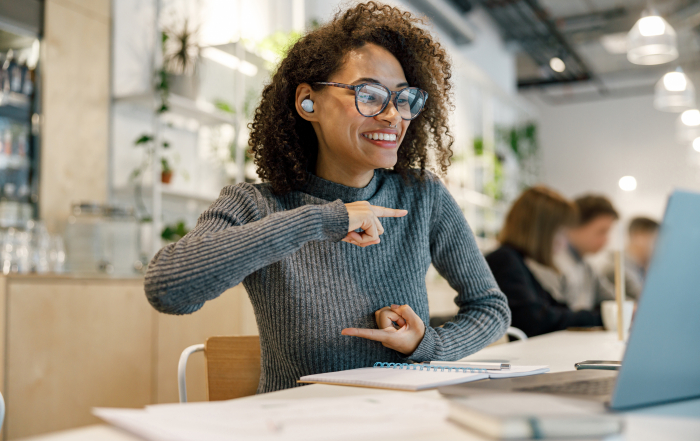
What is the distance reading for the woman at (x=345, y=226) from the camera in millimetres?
1062

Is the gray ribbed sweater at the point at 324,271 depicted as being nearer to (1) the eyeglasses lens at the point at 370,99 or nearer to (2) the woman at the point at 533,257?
(1) the eyeglasses lens at the point at 370,99

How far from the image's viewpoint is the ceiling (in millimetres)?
6465

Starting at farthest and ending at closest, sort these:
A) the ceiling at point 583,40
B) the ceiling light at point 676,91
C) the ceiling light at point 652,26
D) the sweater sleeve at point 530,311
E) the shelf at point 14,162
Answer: the ceiling at point 583,40
the ceiling light at point 676,91
the ceiling light at point 652,26
the shelf at point 14,162
the sweater sleeve at point 530,311

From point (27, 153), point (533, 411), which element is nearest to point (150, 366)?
point (27, 153)

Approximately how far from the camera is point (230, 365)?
137cm

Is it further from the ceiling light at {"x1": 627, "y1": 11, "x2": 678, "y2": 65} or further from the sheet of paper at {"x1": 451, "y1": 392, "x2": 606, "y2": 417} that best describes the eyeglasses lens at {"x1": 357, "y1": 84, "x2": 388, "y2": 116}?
the ceiling light at {"x1": 627, "y1": 11, "x2": 678, "y2": 65}

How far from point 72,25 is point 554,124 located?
765cm

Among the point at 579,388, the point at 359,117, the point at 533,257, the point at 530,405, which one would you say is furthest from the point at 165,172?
the point at 530,405

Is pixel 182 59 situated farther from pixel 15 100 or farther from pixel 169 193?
pixel 15 100

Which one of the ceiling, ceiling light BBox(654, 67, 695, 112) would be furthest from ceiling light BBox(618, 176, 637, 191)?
ceiling light BBox(654, 67, 695, 112)

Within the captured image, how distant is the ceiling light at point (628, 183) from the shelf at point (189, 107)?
22.1ft

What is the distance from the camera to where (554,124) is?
932 cm

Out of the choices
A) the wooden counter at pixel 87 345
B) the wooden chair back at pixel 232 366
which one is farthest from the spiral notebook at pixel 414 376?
the wooden counter at pixel 87 345

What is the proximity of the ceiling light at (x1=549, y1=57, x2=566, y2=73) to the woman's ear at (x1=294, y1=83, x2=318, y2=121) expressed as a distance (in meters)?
6.80
